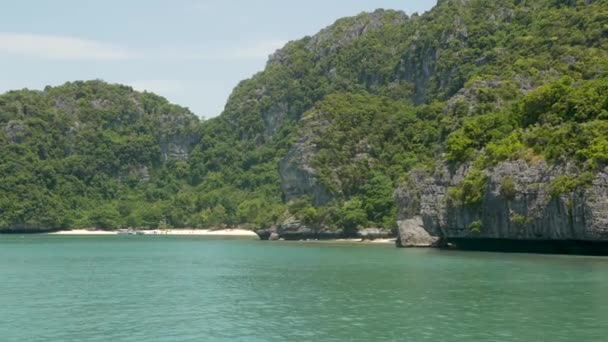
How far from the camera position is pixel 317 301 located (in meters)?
39.2

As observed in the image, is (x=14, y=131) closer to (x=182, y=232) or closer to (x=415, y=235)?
(x=182, y=232)

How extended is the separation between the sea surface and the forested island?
29.0ft

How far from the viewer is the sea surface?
3042 centimetres

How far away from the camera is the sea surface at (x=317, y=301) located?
99.8 ft

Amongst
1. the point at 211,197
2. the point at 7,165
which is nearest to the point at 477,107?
the point at 211,197

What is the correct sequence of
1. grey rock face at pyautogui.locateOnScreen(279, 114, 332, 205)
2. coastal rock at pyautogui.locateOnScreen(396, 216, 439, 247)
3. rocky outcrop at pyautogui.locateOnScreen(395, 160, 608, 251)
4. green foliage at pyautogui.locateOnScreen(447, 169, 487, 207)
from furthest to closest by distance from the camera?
1. grey rock face at pyautogui.locateOnScreen(279, 114, 332, 205)
2. coastal rock at pyautogui.locateOnScreen(396, 216, 439, 247)
3. green foliage at pyautogui.locateOnScreen(447, 169, 487, 207)
4. rocky outcrop at pyautogui.locateOnScreen(395, 160, 608, 251)

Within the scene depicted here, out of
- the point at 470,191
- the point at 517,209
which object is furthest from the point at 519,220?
the point at 470,191

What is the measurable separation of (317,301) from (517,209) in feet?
118

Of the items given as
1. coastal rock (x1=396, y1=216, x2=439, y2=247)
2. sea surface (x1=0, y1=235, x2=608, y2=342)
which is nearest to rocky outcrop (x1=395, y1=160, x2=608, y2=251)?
coastal rock (x1=396, y1=216, x2=439, y2=247)

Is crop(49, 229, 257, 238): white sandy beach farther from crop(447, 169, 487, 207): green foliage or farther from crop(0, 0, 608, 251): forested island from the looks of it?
crop(447, 169, 487, 207): green foliage

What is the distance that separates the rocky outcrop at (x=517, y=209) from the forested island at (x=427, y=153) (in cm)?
13

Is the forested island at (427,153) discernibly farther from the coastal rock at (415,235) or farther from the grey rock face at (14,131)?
the grey rock face at (14,131)

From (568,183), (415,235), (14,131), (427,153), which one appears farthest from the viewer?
(14,131)

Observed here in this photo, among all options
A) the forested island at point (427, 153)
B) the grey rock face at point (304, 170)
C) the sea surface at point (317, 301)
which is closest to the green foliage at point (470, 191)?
the forested island at point (427, 153)
